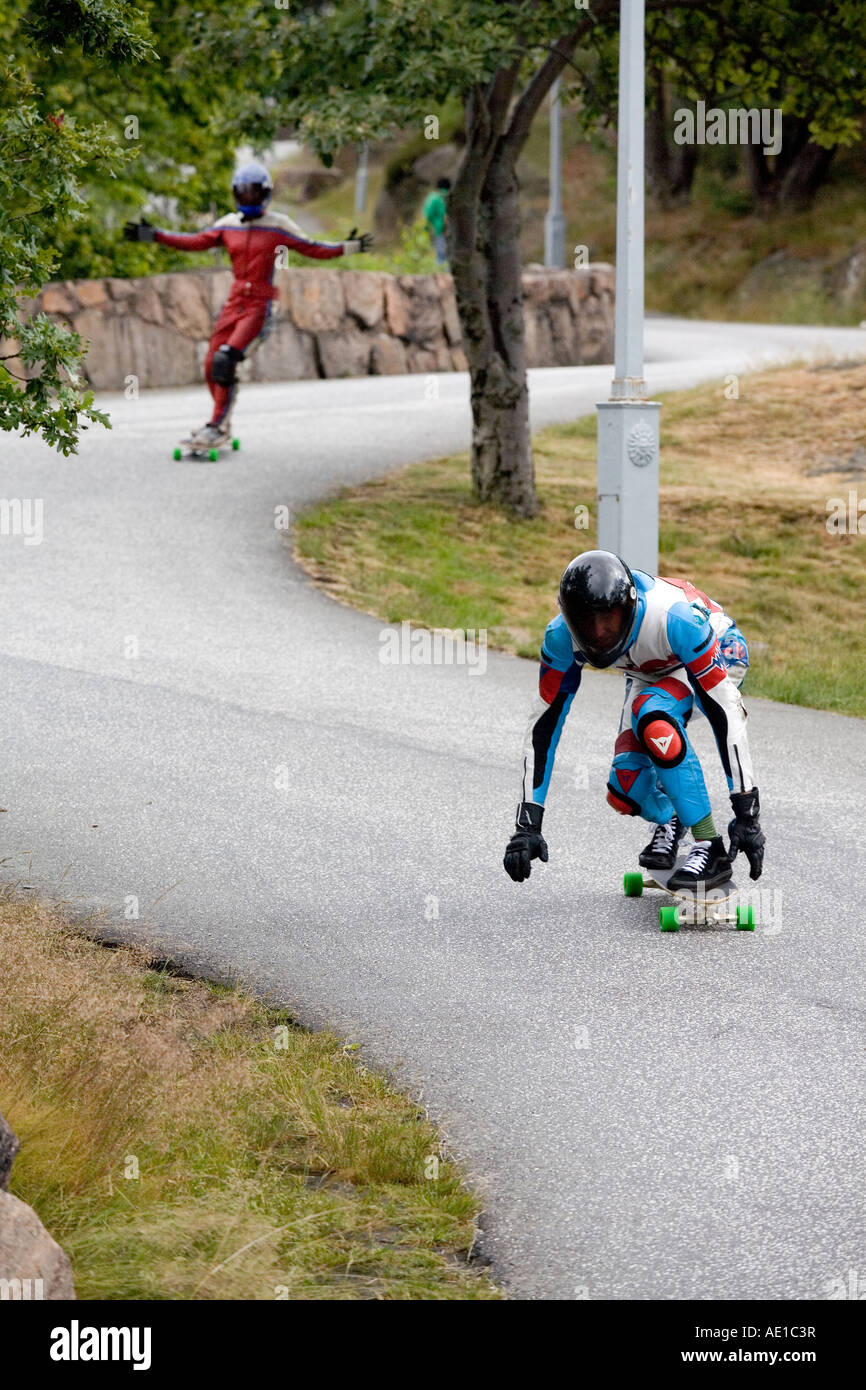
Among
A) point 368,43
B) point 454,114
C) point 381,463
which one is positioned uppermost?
point 454,114

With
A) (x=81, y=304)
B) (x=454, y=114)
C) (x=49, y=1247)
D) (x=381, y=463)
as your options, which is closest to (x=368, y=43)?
(x=381, y=463)

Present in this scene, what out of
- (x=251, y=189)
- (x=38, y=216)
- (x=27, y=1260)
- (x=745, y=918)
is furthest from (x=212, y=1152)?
(x=251, y=189)

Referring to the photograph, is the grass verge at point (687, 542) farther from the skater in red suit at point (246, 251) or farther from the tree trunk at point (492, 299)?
the skater in red suit at point (246, 251)

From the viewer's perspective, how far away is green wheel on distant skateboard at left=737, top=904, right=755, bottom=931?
6336mm

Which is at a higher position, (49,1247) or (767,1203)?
(49,1247)

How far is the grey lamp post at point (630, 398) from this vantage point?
10703mm

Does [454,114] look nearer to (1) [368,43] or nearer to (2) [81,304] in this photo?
(2) [81,304]

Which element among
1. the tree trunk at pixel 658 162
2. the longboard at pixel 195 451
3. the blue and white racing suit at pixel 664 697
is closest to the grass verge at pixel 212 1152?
the blue and white racing suit at pixel 664 697

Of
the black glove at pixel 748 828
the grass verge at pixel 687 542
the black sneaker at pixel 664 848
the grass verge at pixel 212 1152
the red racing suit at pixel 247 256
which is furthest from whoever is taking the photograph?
the red racing suit at pixel 247 256

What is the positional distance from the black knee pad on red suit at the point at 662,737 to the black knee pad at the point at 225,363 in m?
9.45

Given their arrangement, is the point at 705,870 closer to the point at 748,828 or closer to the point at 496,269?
the point at 748,828

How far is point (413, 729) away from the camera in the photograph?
9141 mm

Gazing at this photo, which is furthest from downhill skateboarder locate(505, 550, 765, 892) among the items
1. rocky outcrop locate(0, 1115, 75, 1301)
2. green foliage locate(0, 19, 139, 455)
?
rocky outcrop locate(0, 1115, 75, 1301)
